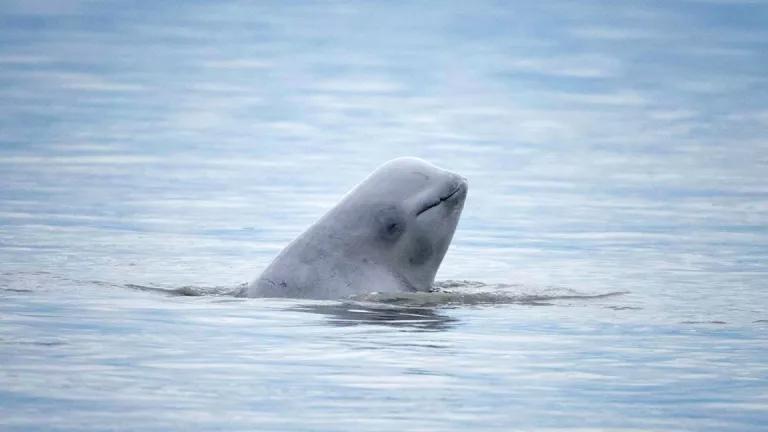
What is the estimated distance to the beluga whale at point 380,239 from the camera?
20266 mm

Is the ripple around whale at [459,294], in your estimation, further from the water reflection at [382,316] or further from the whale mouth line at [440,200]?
the whale mouth line at [440,200]

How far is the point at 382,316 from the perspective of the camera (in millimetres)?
19828

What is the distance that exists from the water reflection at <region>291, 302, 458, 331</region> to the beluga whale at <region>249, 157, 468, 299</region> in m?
0.20

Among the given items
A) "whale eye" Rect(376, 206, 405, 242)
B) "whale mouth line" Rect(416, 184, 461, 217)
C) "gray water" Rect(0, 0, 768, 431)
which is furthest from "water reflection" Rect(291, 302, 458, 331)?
"whale mouth line" Rect(416, 184, 461, 217)

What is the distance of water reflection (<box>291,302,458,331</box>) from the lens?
64.0ft

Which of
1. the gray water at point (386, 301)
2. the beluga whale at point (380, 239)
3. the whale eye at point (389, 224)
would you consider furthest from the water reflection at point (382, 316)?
the whale eye at point (389, 224)

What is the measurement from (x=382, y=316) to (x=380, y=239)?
82 centimetres

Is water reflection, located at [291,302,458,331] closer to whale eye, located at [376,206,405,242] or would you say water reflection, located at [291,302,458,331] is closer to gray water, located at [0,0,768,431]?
gray water, located at [0,0,768,431]

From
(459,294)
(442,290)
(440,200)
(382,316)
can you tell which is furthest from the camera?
(442,290)

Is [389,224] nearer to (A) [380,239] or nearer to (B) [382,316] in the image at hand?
(A) [380,239]

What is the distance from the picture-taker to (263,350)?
18188mm

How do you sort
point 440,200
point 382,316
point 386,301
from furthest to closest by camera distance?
point 440,200
point 386,301
point 382,316

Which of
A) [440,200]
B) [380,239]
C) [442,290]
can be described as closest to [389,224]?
[380,239]

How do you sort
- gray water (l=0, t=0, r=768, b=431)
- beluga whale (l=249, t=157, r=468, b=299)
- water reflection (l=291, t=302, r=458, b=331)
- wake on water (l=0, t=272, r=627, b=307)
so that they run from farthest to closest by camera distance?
wake on water (l=0, t=272, r=627, b=307), beluga whale (l=249, t=157, r=468, b=299), water reflection (l=291, t=302, r=458, b=331), gray water (l=0, t=0, r=768, b=431)
